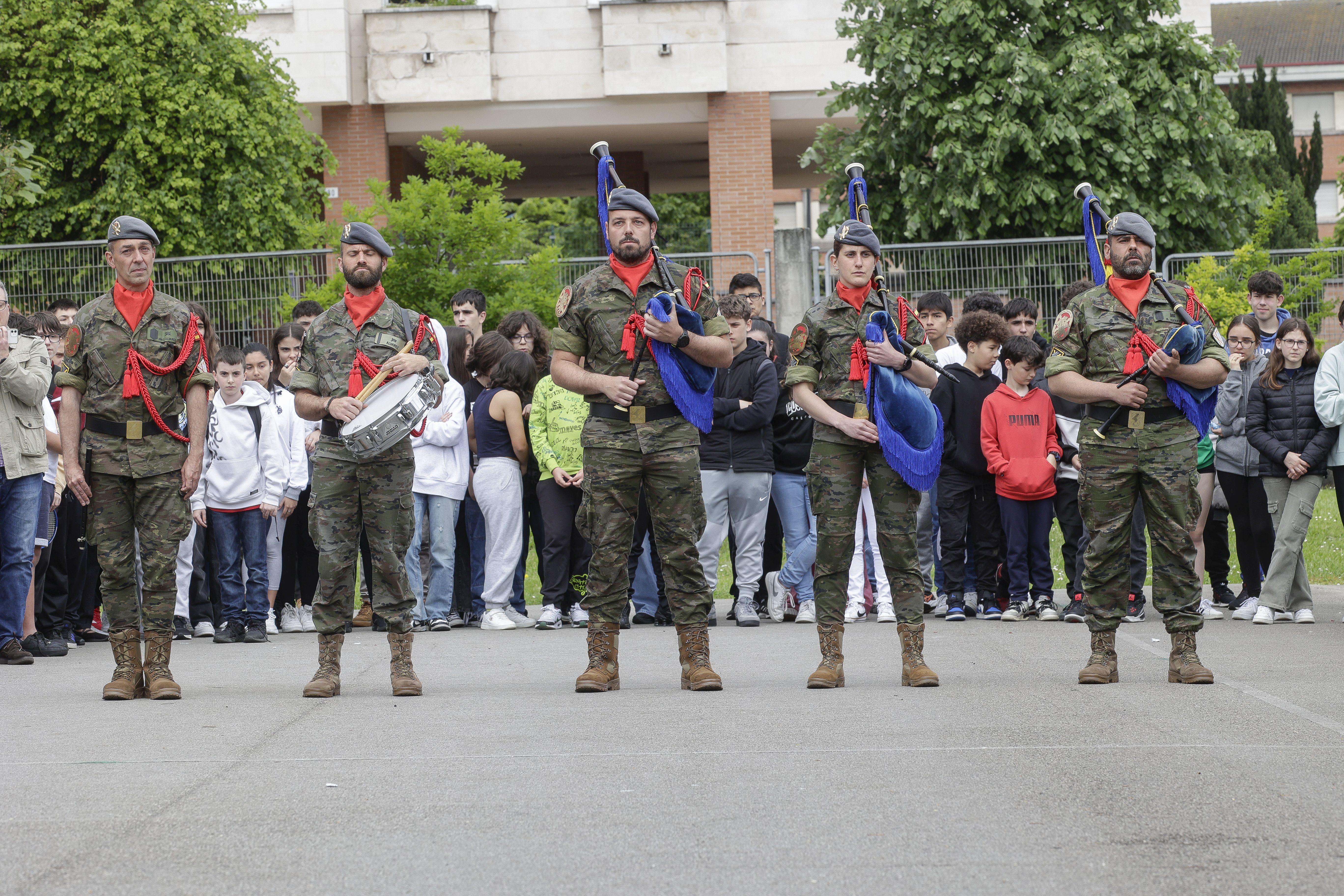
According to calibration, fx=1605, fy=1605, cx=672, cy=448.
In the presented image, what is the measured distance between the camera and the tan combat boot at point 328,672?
834 centimetres

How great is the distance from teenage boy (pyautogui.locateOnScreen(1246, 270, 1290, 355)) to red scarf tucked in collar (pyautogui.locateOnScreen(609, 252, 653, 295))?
580 centimetres

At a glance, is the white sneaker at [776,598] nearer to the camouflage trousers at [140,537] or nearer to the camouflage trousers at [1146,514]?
the camouflage trousers at [1146,514]

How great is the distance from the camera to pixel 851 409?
27.2 ft

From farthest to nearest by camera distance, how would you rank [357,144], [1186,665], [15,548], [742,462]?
[357,144] → [742,462] → [15,548] → [1186,665]

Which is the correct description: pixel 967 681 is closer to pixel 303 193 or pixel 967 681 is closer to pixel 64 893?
pixel 64 893

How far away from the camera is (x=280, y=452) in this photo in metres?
11.8

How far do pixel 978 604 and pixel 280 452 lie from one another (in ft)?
17.5

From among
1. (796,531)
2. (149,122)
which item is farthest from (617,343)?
(149,122)

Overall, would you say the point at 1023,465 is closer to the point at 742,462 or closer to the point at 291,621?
the point at 742,462

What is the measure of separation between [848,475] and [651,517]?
41.2 inches

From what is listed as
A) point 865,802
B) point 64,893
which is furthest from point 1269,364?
point 64,893

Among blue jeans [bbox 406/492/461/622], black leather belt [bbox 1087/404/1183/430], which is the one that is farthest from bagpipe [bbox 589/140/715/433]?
blue jeans [bbox 406/492/461/622]

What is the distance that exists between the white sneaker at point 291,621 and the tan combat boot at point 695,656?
15.8 feet

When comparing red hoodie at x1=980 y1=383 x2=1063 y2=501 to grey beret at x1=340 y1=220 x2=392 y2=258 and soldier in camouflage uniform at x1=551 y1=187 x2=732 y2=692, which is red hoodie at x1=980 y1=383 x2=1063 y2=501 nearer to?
soldier in camouflage uniform at x1=551 y1=187 x2=732 y2=692
